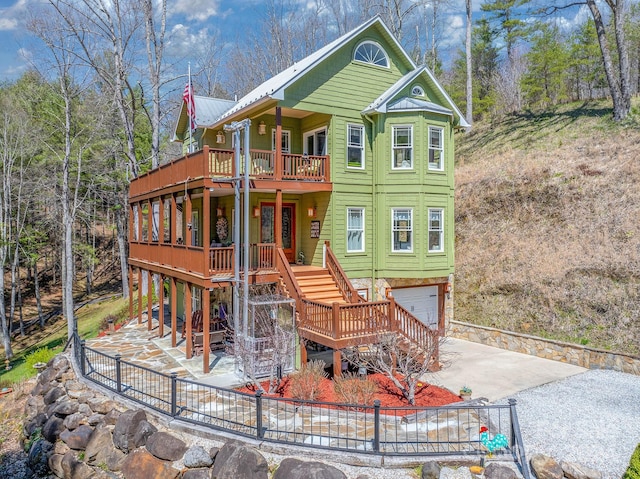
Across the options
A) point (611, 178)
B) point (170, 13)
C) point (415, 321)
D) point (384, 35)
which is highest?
Answer: point (170, 13)

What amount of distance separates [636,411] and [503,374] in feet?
10.8

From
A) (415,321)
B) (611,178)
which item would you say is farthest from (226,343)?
(611,178)

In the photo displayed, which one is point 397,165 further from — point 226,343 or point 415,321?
point 226,343

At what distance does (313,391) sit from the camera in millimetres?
10141

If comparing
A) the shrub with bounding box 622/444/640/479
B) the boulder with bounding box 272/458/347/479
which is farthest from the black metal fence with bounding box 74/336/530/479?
the shrub with bounding box 622/444/640/479

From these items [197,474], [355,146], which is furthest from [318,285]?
[197,474]

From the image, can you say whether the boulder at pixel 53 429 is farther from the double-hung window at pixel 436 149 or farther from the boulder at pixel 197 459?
the double-hung window at pixel 436 149

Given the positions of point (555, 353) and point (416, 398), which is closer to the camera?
point (416, 398)

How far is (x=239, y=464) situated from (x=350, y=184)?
32.9 feet

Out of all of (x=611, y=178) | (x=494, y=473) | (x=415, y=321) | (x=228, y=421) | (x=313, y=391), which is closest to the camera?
(x=494, y=473)

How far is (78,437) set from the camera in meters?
9.91

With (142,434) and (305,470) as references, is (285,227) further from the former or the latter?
(305,470)

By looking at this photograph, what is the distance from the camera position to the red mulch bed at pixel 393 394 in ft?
34.1

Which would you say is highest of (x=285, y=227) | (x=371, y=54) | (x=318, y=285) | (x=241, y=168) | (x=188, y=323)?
(x=371, y=54)
